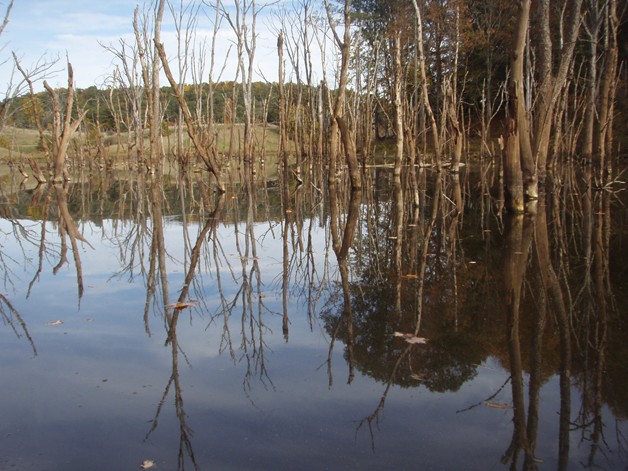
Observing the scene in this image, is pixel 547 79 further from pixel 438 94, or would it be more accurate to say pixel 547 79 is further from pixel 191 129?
pixel 438 94

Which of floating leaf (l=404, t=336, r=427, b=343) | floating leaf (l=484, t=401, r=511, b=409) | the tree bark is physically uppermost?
the tree bark

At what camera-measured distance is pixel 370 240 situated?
7.63 m

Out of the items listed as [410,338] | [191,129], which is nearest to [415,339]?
[410,338]

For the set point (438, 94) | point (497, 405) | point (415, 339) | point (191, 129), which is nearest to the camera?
point (497, 405)

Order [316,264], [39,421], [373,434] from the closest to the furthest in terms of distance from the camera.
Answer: [373,434] < [39,421] < [316,264]

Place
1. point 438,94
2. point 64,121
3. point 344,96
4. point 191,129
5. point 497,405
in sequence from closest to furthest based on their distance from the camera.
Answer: point 497,405 → point 344,96 → point 191,129 → point 64,121 → point 438,94

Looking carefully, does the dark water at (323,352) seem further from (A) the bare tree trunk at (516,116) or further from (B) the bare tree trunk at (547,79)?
(B) the bare tree trunk at (547,79)

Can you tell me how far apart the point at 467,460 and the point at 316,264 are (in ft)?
12.9

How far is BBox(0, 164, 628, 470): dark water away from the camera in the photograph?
8.31 ft

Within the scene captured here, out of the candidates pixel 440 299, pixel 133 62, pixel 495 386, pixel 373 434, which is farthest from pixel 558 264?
pixel 133 62

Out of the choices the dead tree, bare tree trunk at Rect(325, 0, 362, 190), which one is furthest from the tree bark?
the dead tree

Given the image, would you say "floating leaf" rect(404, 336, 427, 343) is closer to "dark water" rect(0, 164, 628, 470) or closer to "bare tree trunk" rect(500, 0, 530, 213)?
"dark water" rect(0, 164, 628, 470)

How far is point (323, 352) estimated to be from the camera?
3688 millimetres

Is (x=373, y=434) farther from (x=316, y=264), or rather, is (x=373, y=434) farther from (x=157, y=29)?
(x=157, y=29)
